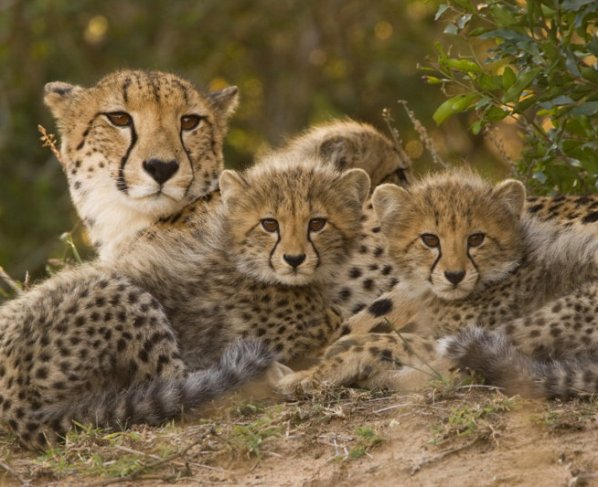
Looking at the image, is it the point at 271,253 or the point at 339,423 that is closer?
the point at 339,423

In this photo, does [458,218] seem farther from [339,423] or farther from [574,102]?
[339,423]

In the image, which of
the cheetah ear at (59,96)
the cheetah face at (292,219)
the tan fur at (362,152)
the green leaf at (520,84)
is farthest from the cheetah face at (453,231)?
the cheetah ear at (59,96)

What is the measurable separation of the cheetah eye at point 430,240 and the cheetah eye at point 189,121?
4.70 feet

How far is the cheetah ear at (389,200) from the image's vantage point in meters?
5.23

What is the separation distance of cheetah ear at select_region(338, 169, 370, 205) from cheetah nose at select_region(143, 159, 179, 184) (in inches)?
31.2

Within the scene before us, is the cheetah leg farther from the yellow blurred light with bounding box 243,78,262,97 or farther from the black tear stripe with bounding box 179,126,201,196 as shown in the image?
the yellow blurred light with bounding box 243,78,262,97

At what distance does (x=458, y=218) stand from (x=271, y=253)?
706 mm

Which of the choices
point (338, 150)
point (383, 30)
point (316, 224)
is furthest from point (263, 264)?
point (383, 30)

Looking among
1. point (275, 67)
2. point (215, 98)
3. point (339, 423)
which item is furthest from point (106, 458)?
point (275, 67)

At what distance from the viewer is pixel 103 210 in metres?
6.07

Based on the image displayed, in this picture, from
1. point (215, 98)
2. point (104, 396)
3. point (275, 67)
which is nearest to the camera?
point (104, 396)

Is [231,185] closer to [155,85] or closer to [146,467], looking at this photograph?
[155,85]

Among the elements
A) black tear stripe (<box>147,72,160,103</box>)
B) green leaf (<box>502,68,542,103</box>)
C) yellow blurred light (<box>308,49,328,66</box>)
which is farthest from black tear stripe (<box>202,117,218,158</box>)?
yellow blurred light (<box>308,49,328,66</box>)

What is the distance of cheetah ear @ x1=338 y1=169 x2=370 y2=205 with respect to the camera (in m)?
5.50
